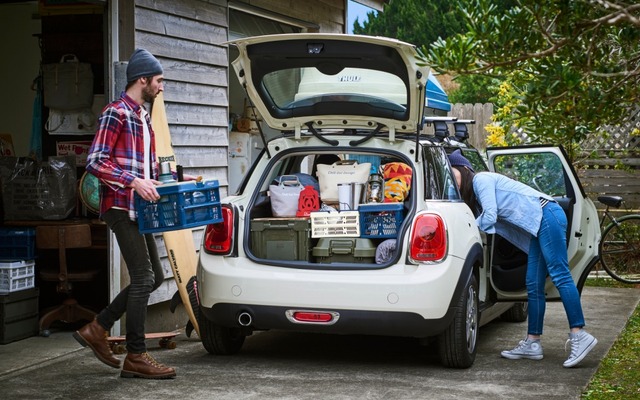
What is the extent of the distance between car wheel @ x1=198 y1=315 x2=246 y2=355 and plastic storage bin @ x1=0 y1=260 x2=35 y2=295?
5.54ft

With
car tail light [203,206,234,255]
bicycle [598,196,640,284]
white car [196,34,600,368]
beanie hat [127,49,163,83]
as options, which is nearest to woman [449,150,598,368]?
white car [196,34,600,368]

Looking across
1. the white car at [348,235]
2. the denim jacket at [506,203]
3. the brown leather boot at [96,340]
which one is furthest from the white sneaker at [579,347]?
the brown leather boot at [96,340]

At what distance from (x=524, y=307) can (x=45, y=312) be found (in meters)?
4.37

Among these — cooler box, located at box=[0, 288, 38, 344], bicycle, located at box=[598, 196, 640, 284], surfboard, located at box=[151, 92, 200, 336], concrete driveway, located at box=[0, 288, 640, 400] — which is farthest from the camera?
bicycle, located at box=[598, 196, 640, 284]

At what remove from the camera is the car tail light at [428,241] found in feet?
24.0

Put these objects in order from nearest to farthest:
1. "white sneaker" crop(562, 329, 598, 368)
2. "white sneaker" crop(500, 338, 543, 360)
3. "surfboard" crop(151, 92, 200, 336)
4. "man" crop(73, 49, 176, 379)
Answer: "man" crop(73, 49, 176, 379), "white sneaker" crop(562, 329, 598, 368), "white sneaker" crop(500, 338, 543, 360), "surfboard" crop(151, 92, 200, 336)

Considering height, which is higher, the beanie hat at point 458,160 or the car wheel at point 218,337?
the beanie hat at point 458,160

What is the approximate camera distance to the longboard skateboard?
322 inches

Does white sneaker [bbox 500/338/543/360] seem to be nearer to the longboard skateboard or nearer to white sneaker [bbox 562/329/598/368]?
white sneaker [bbox 562/329/598/368]

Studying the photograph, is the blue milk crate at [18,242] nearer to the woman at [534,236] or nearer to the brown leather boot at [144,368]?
the brown leather boot at [144,368]

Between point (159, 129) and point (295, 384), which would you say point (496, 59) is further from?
point (159, 129)

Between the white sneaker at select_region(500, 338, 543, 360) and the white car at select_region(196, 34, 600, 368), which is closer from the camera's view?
the white car at select_region(196, 34, 600, 368)

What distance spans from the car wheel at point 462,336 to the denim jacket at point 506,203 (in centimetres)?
54

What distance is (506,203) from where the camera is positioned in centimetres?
816
